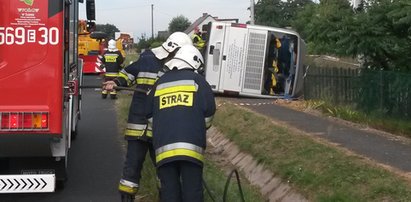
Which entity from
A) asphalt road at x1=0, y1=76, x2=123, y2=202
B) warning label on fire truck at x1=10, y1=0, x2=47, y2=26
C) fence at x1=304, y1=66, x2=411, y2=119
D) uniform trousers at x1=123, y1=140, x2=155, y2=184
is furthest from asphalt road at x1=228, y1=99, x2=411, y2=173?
warning label on fire truck at x1=10, y1=0, x2=47, y2=26

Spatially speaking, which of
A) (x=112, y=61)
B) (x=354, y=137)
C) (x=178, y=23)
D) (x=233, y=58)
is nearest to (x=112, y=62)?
(x=112, y=61)

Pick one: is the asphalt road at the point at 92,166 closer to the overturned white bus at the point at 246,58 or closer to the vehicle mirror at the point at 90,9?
the vehicle mirror at the point at 90,9

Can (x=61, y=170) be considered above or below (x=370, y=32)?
below

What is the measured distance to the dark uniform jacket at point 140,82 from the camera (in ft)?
20.5

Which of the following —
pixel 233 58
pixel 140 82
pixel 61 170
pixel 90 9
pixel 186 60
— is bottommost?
pixel 61 170

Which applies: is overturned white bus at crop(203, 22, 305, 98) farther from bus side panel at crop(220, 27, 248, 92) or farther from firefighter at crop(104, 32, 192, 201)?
firefighter at crop(104, 32, 192, 201)

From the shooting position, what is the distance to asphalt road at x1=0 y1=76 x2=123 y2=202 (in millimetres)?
7133

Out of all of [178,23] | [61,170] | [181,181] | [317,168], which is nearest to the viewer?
[181,181]

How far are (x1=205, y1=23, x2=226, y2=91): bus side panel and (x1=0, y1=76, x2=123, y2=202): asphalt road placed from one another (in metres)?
3.10

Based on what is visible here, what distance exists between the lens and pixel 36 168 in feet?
21.7

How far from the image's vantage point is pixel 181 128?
4750 millimetres

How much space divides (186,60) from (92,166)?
436 centimetres

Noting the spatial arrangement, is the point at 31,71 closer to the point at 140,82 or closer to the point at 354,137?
the point at 140,82

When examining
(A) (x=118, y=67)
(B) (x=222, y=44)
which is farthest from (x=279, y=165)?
(A) (x=118, y=67)
